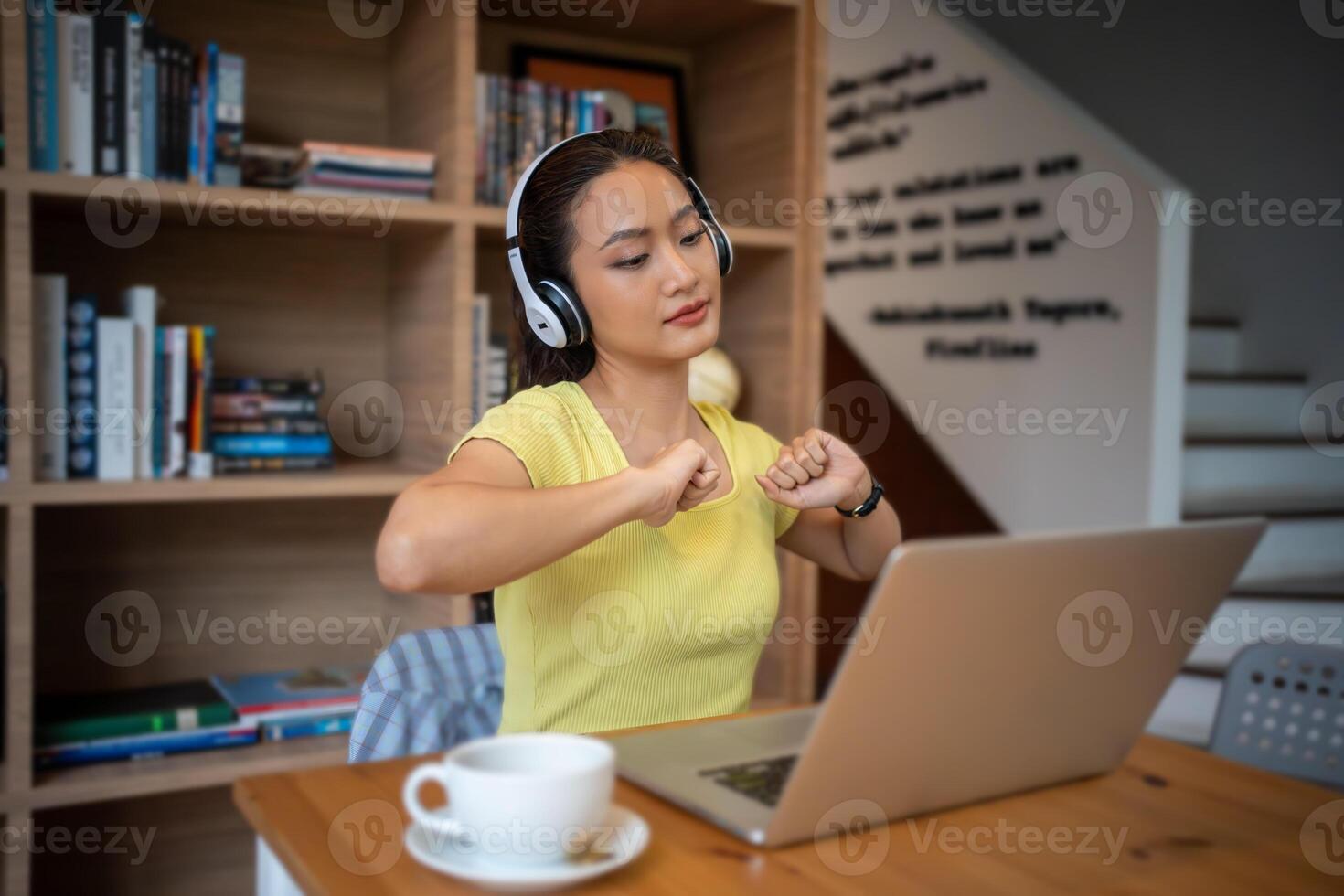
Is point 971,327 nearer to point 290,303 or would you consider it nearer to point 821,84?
point 821,84

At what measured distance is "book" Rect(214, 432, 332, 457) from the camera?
78.2 inches

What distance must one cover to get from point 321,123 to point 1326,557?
Result: 10.8 ft

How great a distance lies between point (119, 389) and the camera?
187 cm

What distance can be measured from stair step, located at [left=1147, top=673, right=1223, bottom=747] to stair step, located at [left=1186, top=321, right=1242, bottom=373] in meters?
1.58

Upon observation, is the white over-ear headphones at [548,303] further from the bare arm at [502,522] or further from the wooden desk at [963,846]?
the wooden desk at [963,846]

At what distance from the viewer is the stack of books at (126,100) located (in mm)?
1787

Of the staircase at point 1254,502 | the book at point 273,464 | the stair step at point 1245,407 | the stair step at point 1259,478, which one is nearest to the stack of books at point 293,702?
the book at point 273,464

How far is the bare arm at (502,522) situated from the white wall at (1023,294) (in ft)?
A: 9.94

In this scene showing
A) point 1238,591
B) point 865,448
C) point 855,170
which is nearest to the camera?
point 1238,591

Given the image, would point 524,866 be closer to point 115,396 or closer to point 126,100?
point 115,396

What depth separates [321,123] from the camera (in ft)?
7.45

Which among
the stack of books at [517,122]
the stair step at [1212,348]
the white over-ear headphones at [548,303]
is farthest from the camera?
the stair step at [1212,348]

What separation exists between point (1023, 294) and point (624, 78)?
2.33m

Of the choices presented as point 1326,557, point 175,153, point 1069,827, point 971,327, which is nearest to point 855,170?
point 971,327
